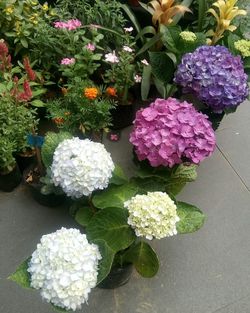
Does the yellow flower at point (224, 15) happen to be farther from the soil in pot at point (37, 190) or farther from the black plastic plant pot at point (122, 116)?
the soil in pot at point (37, 190)

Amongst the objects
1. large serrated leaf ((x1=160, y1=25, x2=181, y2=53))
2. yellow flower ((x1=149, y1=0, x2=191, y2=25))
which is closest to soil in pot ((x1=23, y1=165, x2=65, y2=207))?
large serrated leaf ((x1=160, y1=25, x2=181, y2=53))

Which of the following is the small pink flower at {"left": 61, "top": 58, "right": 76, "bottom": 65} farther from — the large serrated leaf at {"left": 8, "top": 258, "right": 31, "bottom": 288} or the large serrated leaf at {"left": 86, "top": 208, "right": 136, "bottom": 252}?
the large serrated leaf at {"left": 8, "top": 258, "right": 31, "bottom": 288}

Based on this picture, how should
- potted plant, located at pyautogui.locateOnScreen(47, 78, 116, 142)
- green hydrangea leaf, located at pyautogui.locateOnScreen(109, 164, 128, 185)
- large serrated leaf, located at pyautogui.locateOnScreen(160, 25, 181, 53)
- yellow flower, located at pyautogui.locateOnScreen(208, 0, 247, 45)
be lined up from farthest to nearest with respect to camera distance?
yellow flower, located at pyautogui.locateOnScreen(208, 0, 247, 45) → large serrated leaf, located at pyautogui.locateOnScreen(160, 25, 181, 53) → potted plant, located at pyautogui.locateOnScreen(47, 78, 116, 142) → green hydrangea leaf, located at pyautogui.locateOnScreen(109, 164, 128, 185)

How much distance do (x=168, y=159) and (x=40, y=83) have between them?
3.45ft

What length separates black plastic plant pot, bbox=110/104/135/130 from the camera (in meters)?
2.38

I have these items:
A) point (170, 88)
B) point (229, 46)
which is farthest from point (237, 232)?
point (229, 46)

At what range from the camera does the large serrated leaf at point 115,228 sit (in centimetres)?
139

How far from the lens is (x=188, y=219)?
149cm

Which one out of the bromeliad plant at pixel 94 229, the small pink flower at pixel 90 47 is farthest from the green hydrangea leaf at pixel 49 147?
the small pink flower at pixel 90 47

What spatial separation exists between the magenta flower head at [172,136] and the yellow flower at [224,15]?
981mm

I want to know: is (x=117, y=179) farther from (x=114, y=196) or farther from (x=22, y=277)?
(x=22, y=277)

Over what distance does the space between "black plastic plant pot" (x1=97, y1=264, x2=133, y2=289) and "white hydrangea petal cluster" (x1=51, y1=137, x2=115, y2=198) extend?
0.49 metres

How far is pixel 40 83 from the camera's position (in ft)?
7.19

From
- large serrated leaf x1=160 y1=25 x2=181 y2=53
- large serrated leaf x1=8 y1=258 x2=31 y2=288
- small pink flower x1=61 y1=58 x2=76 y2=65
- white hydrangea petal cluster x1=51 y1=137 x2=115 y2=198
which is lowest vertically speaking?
large serrated leaf x1=8 y1=258 x2=31 y2=288
